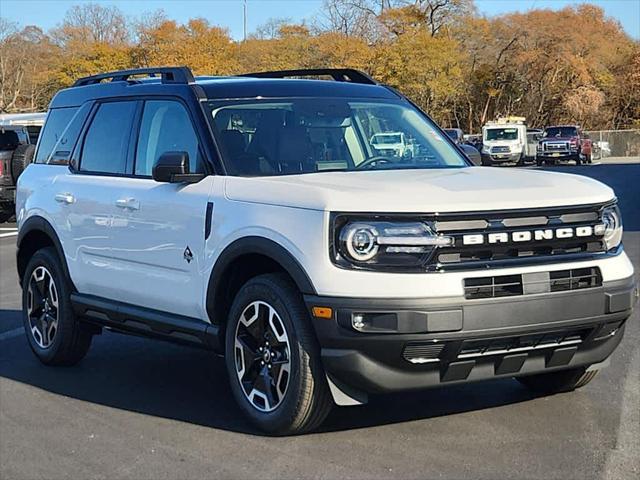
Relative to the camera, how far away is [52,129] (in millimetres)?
7371

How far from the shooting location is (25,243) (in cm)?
740

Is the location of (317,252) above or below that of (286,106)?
below

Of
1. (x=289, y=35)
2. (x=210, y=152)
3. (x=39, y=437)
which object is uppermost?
(x=289, y=35)

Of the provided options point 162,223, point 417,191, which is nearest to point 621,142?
point 162,223

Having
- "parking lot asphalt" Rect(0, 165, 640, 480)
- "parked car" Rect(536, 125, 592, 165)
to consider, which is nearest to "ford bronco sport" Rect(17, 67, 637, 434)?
"parking lot asphalt" Rect(0, 165, 640, 480)

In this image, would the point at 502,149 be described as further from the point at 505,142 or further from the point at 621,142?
the point at 621,142

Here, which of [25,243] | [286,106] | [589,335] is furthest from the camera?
[25,243]

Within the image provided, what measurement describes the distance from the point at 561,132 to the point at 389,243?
45977mm

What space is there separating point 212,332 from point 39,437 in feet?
3.61

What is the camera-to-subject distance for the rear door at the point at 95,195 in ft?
20.5

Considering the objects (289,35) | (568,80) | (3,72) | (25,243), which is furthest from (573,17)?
(25,243)

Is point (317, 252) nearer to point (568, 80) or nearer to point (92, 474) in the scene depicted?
point (92, 474)

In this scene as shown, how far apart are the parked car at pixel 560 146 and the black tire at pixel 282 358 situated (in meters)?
44.4

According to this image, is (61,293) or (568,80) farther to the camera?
(568,80)
